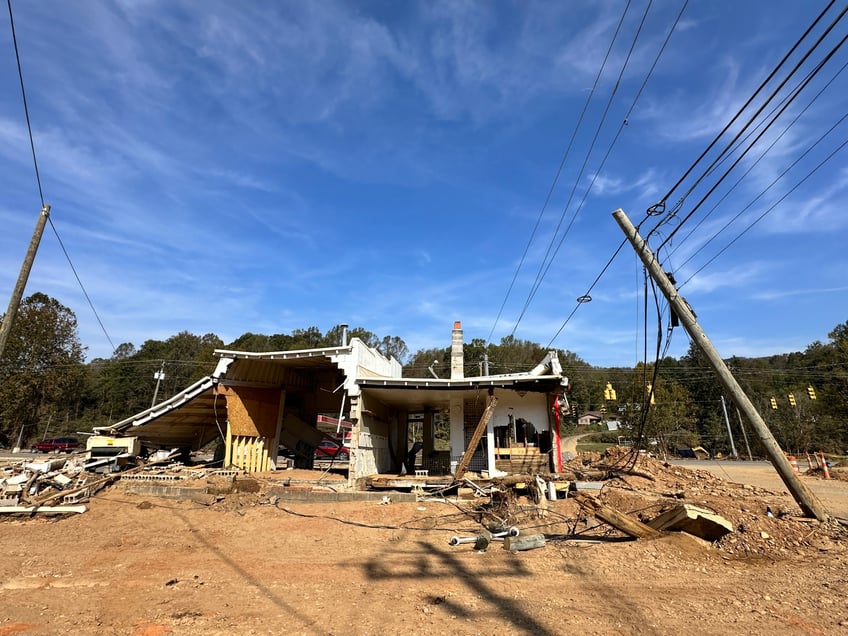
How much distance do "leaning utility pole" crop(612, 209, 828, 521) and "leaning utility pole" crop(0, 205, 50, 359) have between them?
576 inches

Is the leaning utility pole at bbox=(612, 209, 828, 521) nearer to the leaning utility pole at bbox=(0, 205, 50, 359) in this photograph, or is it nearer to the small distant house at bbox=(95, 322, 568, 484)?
the small distant house at bbox=(95, 322, 568, 484)

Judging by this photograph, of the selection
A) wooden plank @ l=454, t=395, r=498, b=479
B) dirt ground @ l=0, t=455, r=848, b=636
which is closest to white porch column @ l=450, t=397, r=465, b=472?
wooden plank @ l=454, t=395, r=498, b=479

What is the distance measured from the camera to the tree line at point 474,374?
136 ft

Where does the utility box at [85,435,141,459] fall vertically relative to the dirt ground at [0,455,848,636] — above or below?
above

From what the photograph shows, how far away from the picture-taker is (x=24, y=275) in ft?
36.3

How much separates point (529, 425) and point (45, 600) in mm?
14924

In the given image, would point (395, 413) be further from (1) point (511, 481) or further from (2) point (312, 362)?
(1) point (511, 481)

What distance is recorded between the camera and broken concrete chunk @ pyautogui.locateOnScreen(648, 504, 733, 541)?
26.9 ft

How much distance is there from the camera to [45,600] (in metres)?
6.47

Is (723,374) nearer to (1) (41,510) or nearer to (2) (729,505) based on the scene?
(2) (729,505)

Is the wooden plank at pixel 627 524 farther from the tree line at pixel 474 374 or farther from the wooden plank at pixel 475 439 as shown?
the tree line at pixel 474 374

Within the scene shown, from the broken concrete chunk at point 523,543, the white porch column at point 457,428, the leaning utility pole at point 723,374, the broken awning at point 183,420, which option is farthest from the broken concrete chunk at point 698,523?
the broken awning at point 183,420

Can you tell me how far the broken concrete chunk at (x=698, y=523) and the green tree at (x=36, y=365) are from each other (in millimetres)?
51984

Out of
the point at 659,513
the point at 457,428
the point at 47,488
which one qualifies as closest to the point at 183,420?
the point at 47,488
